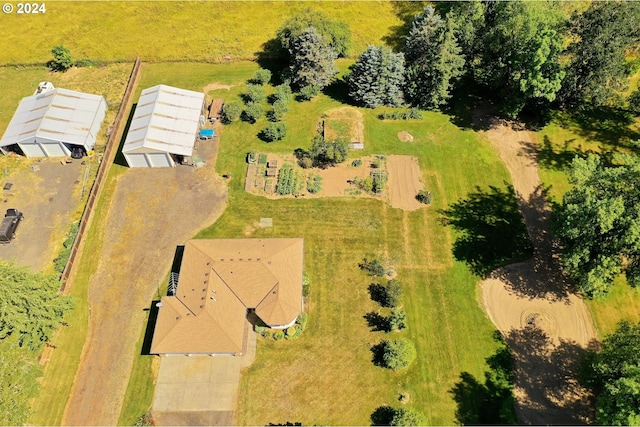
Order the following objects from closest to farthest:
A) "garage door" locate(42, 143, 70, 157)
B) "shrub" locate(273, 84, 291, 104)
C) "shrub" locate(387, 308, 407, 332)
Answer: "shrub" locate(387, 308, 407, 332), "garage door" locate(42, 143, 70, 157), "shrub" locate(273, 84, 291, 104)

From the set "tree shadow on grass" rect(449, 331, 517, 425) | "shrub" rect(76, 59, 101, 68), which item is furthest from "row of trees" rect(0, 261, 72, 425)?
"shrub" rect(76, 59, 101, 68)

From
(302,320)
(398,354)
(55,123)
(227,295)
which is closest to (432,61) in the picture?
(302,320)

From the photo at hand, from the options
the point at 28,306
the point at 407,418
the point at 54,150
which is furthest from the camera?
the point at 54,150

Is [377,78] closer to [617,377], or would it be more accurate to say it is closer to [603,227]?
[603,227]

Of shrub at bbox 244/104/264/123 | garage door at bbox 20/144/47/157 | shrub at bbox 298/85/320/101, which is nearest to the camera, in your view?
garage door at bbox 20/144/47/157

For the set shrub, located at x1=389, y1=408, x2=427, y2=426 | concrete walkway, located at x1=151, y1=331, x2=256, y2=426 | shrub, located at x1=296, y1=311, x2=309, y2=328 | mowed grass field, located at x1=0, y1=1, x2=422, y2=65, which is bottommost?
concrete walkway, located at x1=151, y1=331, x2=256, y2=426

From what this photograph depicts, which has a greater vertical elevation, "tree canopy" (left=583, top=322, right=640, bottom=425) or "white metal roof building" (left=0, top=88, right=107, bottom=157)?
"white metal roof building" (left=0, top=88, right=107, bottom=157)

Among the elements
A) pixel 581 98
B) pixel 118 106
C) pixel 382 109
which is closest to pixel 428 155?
pixel 382 109

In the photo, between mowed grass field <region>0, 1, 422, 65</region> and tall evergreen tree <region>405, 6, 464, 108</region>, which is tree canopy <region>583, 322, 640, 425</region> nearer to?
tall evergreen tree <region>405, 6, 464, 108</region>
